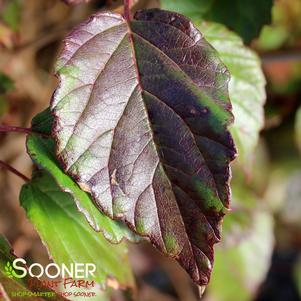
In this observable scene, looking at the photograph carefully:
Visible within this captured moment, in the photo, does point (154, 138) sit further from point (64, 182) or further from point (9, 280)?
point (9, 280)

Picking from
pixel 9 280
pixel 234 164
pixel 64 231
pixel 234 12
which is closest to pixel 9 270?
pixel 9 280

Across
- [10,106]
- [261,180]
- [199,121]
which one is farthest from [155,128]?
[261,180]

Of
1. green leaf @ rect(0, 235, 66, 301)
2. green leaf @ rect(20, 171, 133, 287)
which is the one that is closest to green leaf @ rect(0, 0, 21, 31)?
green leaf @ rect(20, 171, 133, 287)

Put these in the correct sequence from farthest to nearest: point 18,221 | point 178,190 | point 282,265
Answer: point 282,265 < point 18,221 < point 178,190

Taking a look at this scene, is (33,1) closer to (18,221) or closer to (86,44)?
(18,221)

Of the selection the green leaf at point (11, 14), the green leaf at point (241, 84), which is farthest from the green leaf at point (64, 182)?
the green leaf at point (11, 14)

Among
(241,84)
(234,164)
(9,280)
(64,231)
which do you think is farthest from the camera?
(234,164)

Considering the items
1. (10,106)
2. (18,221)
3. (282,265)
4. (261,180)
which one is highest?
(10,106)

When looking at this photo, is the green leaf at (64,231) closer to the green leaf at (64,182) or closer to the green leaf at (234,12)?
the green leaf at (64,182)
